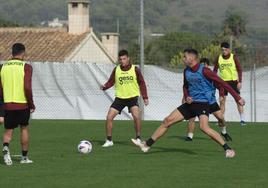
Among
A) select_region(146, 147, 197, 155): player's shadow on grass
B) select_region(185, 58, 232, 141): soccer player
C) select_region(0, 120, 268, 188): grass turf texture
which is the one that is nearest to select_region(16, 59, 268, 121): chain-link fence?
select_region(0, 120, 268, 188): grass turf texture

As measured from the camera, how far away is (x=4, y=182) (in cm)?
1169

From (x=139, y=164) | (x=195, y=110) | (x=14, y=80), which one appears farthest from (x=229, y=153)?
(x=14, y=80)

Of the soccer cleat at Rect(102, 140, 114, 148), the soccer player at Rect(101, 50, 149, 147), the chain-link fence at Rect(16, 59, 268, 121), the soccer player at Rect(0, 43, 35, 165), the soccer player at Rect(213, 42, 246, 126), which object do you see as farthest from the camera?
the chain-link fence at Rect(16, 59, 268, 121)

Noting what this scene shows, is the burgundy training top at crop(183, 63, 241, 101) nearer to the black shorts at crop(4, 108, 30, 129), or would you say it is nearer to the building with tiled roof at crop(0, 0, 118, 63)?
the black shorts at crop(4, 108, 30, 129)

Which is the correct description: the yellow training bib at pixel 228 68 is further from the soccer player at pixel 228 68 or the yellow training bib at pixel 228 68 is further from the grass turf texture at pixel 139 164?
the grass turf texture at pixel 139 164

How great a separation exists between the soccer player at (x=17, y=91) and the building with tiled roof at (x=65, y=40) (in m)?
32.1

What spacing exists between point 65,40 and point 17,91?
37.9 m

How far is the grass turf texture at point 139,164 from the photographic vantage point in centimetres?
1170

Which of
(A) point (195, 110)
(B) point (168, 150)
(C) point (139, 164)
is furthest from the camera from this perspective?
(B) point (168, 150)

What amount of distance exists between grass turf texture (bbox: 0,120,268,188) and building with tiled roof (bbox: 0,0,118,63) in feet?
91.1

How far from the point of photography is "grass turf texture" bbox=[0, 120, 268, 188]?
38.4 feet

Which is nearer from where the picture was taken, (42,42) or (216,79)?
(216,79)

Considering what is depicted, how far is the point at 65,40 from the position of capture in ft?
168

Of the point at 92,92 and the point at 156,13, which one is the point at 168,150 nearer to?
the point at 92,92
